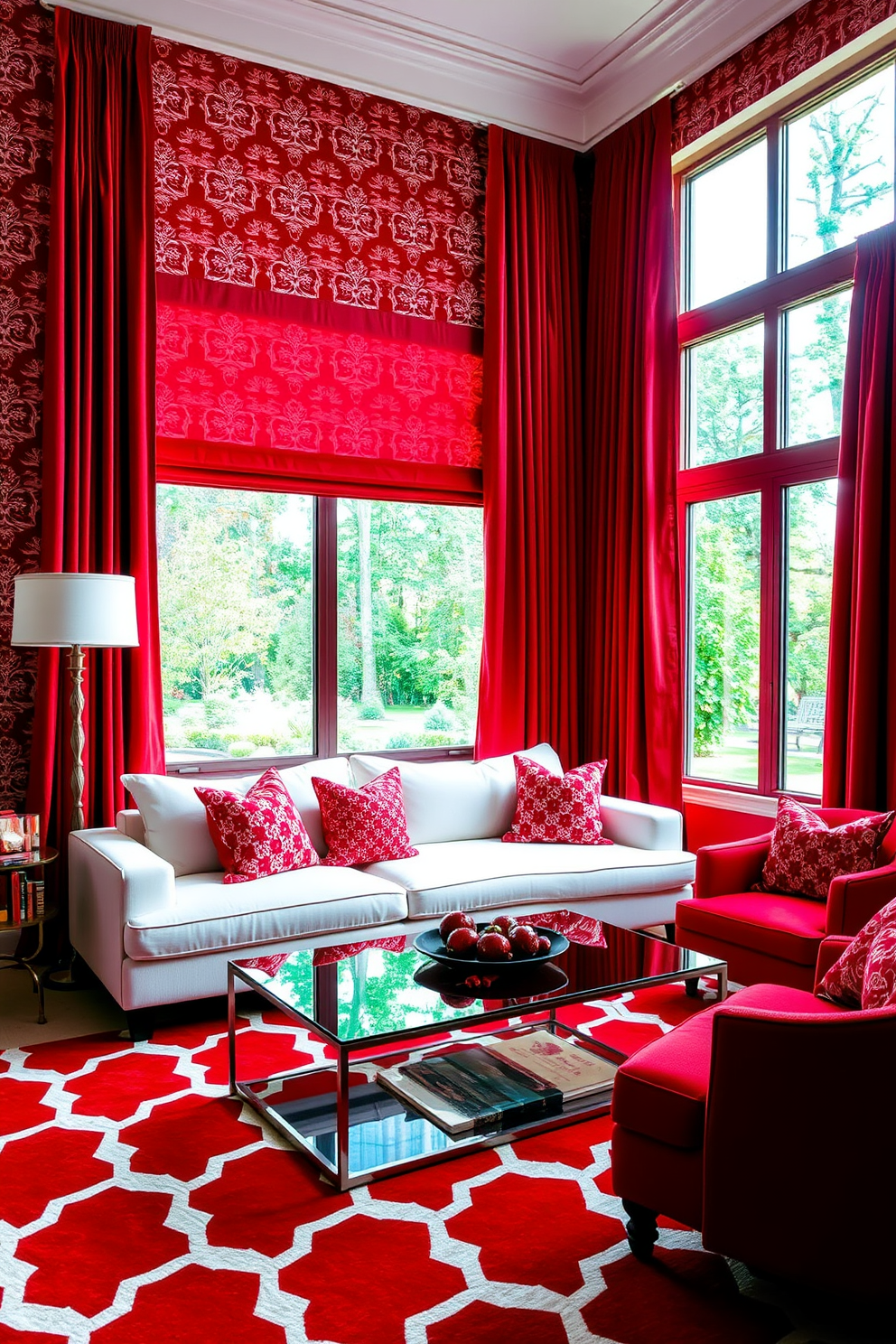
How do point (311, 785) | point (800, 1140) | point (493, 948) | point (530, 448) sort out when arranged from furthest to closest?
point (530, 448) → point (311, 785) → point (493, 948) → point (800, 1140)

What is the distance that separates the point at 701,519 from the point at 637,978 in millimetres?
3112

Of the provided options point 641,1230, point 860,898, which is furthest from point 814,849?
point 641,1230

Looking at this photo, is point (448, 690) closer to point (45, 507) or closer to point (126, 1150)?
point (45, 507)

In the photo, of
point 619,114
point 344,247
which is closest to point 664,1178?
point 344,247

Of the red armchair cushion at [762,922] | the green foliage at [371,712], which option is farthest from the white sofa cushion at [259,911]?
the green foliage at [371,712]

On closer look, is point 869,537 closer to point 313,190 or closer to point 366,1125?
point 366,1125

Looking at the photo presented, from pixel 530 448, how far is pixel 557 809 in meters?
2.07

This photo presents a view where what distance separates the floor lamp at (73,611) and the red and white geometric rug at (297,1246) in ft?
5.44

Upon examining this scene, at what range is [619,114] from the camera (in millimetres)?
5633

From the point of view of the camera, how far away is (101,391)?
15.2 ft

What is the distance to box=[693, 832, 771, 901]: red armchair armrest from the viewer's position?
4168 mm

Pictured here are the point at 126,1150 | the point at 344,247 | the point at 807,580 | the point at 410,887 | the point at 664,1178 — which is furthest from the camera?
the point at 344,247

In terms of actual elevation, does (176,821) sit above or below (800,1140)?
above

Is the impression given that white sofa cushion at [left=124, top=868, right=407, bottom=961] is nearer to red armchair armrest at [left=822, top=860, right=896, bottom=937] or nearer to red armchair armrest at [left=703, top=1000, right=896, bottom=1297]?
red armchair armrest at [left=822, top=860, right=896, bottom=937]
